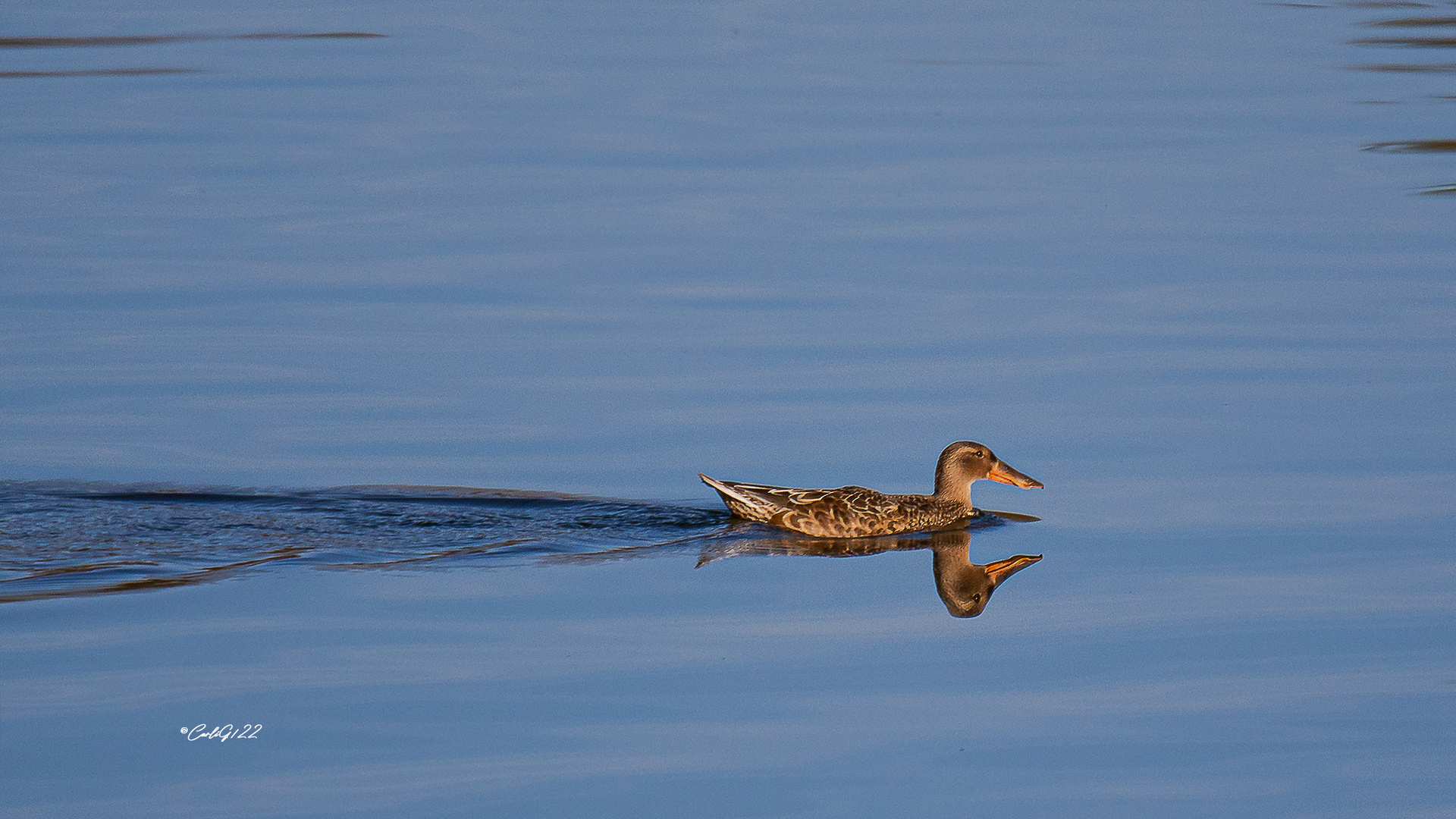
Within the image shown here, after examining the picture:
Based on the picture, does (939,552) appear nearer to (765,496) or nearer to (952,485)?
(952,485)

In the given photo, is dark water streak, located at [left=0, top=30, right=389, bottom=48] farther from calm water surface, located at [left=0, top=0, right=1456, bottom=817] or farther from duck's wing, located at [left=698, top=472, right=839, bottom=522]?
duck's wing, located at [left=698, top=472, right=839, bottom=522]

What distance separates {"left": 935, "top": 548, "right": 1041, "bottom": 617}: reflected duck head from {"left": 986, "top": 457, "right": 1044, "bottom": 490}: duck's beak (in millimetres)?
589

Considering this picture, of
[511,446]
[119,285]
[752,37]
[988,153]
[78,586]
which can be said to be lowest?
[78,586]

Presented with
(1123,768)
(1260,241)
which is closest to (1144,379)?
(1260,241)

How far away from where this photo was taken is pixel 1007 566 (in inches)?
359

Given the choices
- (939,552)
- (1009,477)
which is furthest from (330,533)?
(1009,477)

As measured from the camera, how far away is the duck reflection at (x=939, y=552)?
28.6 ft

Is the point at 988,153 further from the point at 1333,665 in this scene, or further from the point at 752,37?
the point at 1333,665

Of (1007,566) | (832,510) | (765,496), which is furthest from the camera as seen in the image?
(832,510)

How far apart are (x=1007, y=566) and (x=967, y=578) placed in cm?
23

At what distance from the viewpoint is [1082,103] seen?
19484mm

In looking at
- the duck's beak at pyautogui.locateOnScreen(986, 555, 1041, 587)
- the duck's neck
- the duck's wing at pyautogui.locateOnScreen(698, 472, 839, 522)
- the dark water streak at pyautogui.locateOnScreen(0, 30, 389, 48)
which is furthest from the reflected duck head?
the dark water streak at pyautogui.locateOnScreen(0, 30, 389, 48)

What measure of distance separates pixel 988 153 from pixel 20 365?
29.5 feet

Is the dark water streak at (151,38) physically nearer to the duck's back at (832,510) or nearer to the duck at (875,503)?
the duck at (875,503)
